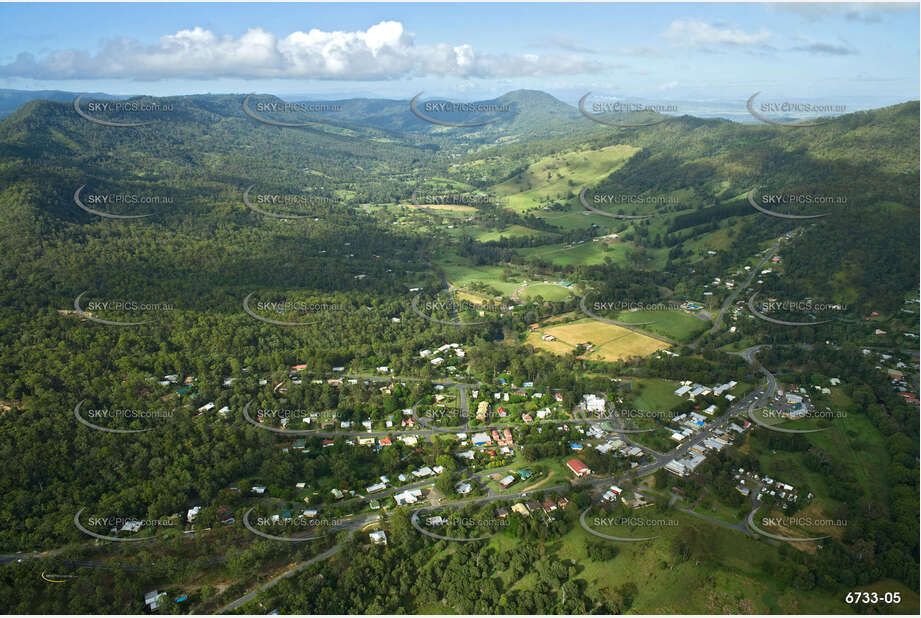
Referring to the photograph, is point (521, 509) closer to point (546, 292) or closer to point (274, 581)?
point (274, 581)

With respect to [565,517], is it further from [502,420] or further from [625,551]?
[502,420]

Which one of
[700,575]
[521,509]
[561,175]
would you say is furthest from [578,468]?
[561,175]

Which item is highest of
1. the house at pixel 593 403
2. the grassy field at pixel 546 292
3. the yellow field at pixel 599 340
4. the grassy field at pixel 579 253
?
the grassy field at pixel 579 253

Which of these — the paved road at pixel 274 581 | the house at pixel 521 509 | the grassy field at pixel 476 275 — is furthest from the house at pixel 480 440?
the grassy field at pixel 476 275

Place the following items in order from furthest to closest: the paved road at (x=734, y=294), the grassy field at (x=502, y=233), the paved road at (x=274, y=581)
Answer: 1. the grassy field at (x=502, y=233)
2. the paved road at (x=734, y=294)
3. the paved road at (x=274, y=581)

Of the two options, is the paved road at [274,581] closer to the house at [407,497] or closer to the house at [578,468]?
the house at [407,497]

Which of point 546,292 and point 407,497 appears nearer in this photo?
point 407,497

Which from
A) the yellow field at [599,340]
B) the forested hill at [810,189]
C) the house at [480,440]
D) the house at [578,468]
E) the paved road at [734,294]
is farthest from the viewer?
the forested hill at [810,189]
